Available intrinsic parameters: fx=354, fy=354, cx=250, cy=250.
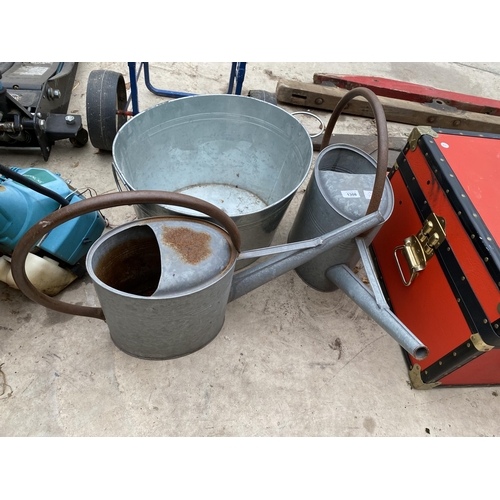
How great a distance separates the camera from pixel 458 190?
1404mm

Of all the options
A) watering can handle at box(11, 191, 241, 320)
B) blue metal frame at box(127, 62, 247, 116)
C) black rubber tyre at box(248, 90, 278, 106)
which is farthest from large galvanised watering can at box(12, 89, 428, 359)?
black rubber tyre at box(248, 90, 278, 106)

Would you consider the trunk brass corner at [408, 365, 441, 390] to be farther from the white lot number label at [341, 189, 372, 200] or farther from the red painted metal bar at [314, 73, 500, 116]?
the red painted metal bar at [314, 73, 500, 116]

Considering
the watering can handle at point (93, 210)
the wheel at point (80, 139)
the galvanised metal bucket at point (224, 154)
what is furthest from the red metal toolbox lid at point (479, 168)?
the wheel at point (80, 139)

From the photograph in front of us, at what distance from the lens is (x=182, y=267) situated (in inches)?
45.3

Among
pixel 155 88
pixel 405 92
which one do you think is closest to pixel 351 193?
pixel 405 92

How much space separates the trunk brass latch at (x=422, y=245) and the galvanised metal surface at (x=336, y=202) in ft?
0.57

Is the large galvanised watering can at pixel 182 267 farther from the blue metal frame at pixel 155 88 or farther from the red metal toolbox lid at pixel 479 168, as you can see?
the blue metal frame at pixel 155 88

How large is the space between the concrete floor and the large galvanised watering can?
0.44 ft

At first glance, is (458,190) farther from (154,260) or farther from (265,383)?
(154,260)

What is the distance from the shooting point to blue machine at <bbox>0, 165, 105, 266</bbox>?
139 cm

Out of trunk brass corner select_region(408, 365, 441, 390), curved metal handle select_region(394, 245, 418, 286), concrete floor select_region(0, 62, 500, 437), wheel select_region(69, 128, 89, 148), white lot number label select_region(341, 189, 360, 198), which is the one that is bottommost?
concrete floor select_region(0, 62, 500, 437)

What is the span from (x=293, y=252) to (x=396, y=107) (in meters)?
2.04

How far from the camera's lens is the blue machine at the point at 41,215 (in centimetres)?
139

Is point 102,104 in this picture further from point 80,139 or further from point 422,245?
point 422,245
